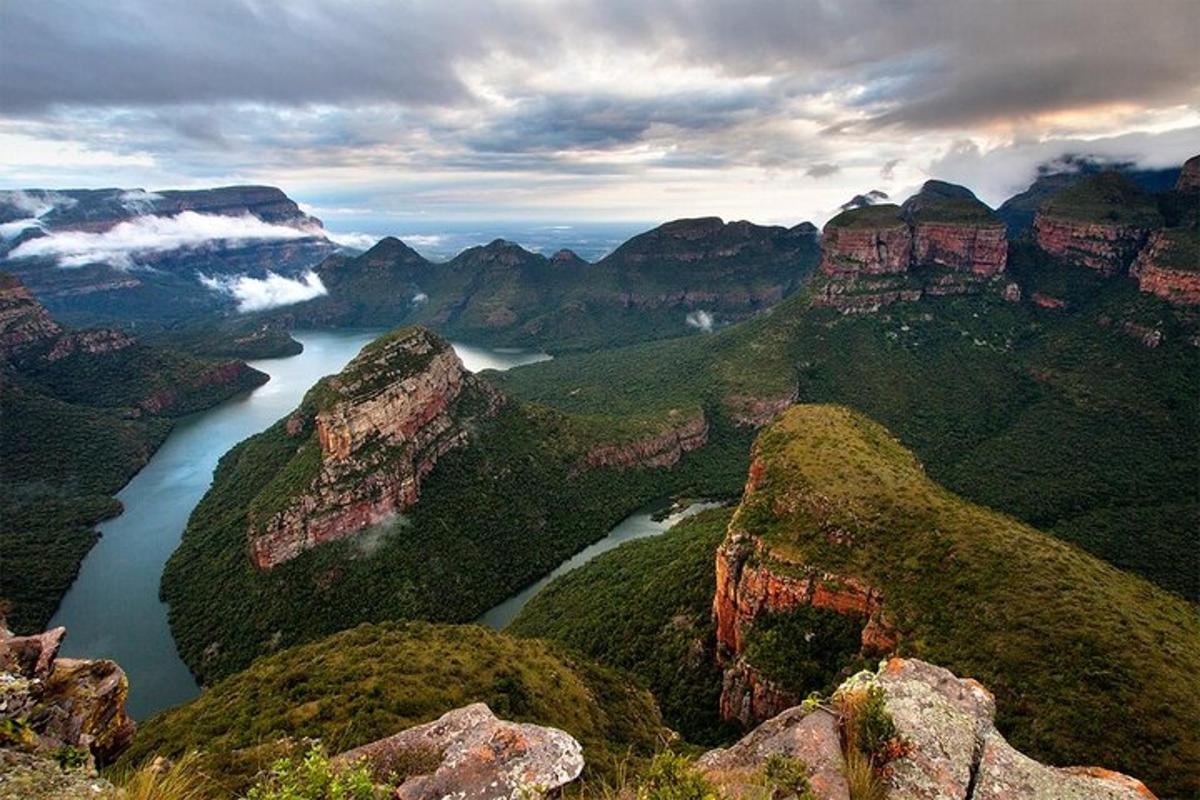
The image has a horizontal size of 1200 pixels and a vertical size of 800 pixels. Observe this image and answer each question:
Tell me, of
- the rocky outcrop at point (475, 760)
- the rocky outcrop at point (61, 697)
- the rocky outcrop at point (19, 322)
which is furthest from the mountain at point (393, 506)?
the rocky outcrop at point (19, 322)

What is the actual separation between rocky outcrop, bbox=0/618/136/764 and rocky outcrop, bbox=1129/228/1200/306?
5615 inches

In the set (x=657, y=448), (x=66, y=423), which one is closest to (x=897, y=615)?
(x=657, y=448)

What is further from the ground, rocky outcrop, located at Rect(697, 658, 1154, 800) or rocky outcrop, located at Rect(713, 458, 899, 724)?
rocky outcrop, located at Rect(697, 658, 1154, 800)

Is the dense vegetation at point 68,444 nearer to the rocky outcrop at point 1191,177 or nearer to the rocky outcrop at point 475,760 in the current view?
the rocky outcrop at point 475,760

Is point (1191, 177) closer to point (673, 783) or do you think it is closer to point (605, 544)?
point (605, 544)

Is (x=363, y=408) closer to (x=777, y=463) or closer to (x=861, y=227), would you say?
(x=777, y=463)

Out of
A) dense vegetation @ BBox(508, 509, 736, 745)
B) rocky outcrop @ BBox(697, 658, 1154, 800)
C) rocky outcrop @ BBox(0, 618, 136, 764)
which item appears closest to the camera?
rocky outcrop @ BBox(697, 658, 1154, 800)

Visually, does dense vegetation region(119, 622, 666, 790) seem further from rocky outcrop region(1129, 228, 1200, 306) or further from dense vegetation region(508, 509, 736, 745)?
rocky outcrop region(1129, 228, 1200, 306)

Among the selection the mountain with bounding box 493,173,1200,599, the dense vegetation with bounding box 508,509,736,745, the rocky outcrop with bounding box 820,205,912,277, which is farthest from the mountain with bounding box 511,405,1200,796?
the rocky outcrop with bounding box 820,205,912,277

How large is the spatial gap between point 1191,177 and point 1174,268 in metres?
35.5

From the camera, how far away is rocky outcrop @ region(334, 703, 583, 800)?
14023 mm

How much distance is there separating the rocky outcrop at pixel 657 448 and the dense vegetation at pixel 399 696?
191 feet

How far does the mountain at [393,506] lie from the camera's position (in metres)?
67.5

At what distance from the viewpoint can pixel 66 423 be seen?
4466 inches
